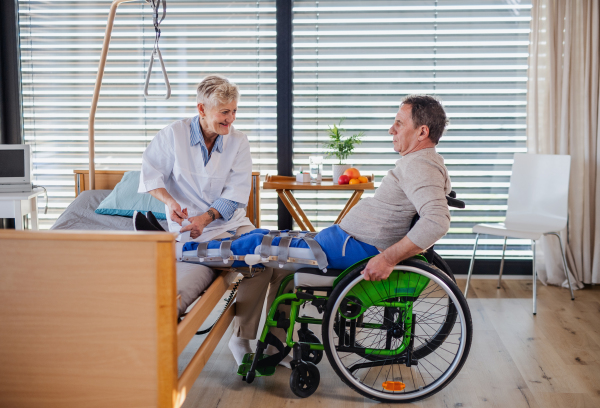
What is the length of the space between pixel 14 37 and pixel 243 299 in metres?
2.75

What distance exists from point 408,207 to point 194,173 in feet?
3.39

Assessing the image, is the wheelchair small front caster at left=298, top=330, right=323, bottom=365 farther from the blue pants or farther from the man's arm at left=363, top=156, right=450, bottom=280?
the man's arm at left=363, top=156, right=450, bottom=280

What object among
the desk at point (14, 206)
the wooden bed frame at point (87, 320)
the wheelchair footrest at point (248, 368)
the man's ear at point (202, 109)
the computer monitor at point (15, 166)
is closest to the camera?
the wooden bed frame at point (87, 320)

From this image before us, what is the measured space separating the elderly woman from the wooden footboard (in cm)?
76

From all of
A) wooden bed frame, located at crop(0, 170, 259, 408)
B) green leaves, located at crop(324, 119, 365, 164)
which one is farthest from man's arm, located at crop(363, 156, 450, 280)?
green leaves, located at crop(324, 119, 365, 164)

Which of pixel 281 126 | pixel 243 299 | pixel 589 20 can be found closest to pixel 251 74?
pixel 281 126

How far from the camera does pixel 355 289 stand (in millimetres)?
1990

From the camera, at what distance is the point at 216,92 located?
7.59 ft

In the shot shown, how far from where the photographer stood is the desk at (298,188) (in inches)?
129

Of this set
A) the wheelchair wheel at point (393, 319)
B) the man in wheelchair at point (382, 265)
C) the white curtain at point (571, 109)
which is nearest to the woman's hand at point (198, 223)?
the man in wheelchair at point (382, 265)

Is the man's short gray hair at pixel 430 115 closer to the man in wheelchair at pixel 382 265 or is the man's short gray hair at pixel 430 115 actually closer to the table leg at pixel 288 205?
the man in wheelchair at pixel 382 265

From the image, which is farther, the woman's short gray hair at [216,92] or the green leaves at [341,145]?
the green leaves at [341,145]

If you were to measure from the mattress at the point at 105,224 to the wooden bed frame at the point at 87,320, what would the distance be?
0.36 metres

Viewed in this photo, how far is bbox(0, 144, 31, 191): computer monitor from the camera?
333cm
